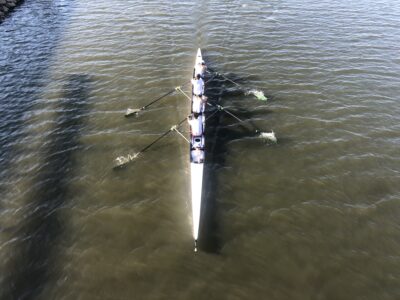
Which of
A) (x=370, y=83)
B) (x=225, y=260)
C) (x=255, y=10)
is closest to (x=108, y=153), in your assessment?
(x=225, y=260)

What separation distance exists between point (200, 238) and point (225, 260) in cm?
157

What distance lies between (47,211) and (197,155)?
8.24 metres

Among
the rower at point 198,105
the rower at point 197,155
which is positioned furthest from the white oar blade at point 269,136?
the rower at point 197,155

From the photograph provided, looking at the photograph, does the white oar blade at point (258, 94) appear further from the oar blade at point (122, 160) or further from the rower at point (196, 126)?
the oar blade at point (122, 160)

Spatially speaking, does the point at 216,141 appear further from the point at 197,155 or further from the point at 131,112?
the point at 131,112

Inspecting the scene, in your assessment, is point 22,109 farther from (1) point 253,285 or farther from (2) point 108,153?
(1) point 253,285

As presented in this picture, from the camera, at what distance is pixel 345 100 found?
24.1 m

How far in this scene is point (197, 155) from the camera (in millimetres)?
19000

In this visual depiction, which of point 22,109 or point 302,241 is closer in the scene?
point 302,241

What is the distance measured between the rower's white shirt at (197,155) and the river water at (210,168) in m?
0.92

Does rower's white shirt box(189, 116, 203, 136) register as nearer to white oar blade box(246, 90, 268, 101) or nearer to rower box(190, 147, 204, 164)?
rower box(190, 147, 204, 164)

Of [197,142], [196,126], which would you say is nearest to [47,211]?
[197,142]

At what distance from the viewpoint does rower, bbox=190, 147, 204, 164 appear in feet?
61.9

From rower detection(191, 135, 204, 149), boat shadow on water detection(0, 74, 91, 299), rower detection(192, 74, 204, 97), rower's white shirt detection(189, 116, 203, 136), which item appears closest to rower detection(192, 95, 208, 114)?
rower detection(192, 74, 204, 97)
